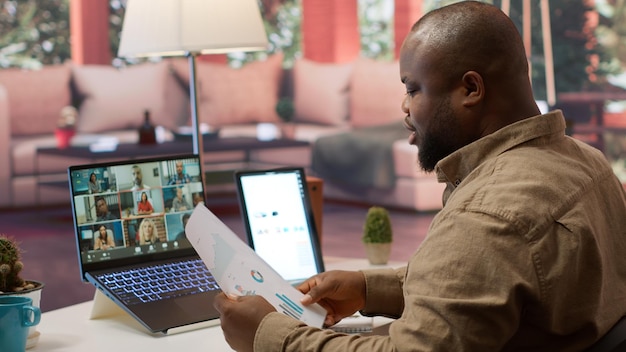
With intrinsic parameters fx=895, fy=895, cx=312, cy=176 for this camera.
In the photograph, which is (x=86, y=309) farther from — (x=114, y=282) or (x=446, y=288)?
(x=446, y=288)

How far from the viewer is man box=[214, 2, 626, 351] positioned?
105 cm

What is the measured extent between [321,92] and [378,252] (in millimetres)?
5632

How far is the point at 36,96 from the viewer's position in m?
7.00

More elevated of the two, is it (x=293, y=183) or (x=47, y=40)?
(x=47, y=40)

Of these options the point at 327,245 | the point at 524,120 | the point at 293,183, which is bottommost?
the point at 327,245

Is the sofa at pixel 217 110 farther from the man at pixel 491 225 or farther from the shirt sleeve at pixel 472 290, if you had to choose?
the shirt sleeve at pixel 472 290

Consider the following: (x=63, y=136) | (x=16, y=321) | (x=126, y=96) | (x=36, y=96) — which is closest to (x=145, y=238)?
(x=16, y=321)

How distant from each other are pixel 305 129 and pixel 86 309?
6.00 m

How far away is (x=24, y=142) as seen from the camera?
265 inches

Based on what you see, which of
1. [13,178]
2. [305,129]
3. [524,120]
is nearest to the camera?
[524,120]

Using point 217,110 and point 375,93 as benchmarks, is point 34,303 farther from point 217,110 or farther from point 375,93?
point 217,110

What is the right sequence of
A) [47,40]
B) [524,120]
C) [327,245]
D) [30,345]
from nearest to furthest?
[524,120] → [30,345] → [327,245] → [47,40]

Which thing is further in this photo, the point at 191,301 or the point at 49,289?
the point at 49,289

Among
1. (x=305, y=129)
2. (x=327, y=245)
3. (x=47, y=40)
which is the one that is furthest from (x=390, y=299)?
(x=47, y=40)
